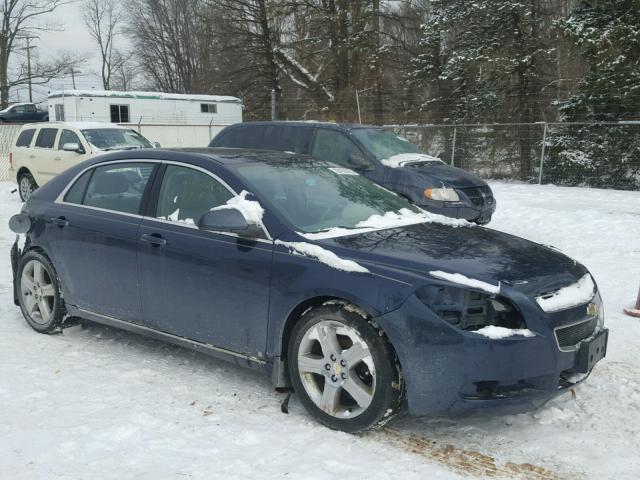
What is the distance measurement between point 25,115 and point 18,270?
105 ft

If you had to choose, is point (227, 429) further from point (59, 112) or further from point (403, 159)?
point (59, 112)

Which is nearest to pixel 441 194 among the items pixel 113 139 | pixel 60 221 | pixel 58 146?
pixel 60 221

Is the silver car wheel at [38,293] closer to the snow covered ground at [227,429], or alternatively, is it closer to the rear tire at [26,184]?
the snow covered ground at [227,429]

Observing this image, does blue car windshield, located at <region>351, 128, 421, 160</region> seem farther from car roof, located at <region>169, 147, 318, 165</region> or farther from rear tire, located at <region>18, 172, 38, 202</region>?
rear tire, located at <region>18, 172, 38, 202</region>

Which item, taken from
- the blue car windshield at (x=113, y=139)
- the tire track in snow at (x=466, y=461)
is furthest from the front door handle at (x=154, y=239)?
the blue car windshield at (x=113, y=139)

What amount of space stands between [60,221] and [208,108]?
23689 mm

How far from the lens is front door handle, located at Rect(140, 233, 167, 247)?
4441 mm

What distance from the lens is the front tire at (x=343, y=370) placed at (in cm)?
348

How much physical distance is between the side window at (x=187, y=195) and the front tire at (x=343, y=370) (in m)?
1.11

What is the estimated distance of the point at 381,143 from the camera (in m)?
9.88

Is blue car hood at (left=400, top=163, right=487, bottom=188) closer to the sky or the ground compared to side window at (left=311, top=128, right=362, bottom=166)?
closer to the ground

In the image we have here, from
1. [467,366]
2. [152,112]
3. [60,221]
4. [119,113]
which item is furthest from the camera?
[152,112]

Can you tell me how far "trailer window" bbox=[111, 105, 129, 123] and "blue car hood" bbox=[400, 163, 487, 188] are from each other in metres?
17.9

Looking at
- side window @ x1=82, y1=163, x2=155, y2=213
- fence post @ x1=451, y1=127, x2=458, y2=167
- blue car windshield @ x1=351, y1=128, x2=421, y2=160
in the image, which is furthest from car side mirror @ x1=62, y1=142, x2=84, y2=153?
fence post @ x1=451, y1=127, x2=458, y2=167
